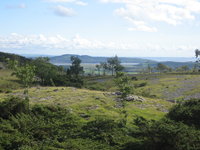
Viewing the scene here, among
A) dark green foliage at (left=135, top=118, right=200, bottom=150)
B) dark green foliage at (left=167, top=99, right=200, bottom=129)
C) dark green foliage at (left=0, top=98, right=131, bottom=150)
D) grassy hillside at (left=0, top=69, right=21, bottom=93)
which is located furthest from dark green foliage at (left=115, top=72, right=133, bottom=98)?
grassy hillside at (left=0, top=69, right=21, bottom=93)

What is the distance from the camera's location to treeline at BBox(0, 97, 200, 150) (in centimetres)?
2648

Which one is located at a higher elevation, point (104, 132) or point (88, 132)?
point (104, 132)

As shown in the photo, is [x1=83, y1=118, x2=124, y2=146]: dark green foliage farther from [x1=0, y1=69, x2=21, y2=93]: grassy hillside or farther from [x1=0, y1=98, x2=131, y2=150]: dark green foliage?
[x1=0, y1=69, x2=21, y2=93]: grassy hillside

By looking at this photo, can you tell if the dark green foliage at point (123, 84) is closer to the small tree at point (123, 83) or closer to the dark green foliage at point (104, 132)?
the small tree at point (123, 83)

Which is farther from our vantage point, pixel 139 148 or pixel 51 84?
pixel 51 84

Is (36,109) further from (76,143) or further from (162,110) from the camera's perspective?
(162,110)

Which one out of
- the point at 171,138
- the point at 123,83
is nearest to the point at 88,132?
the point at 171,138

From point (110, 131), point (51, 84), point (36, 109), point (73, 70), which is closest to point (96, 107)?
point (36, 109)

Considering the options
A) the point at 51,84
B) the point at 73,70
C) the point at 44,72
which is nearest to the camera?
the point at 51,84

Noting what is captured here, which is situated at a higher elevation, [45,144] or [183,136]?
[183,136]

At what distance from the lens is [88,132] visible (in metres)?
33.5

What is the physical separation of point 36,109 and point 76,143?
1531cm

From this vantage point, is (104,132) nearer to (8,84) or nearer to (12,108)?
(12,108)

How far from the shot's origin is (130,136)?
33.9 m
